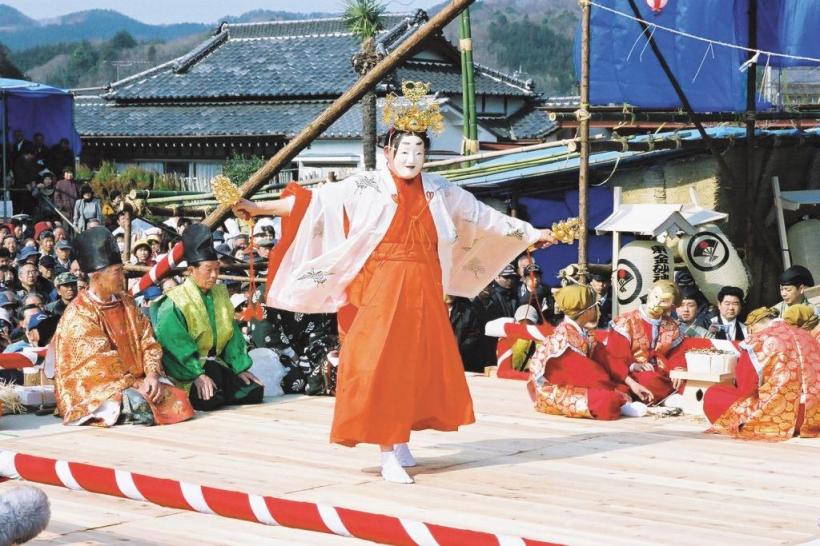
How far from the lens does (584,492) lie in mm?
6617

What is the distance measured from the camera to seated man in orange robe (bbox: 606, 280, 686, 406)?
9.40 m

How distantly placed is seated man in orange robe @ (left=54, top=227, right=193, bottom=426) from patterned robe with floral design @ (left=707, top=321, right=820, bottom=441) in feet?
11.8

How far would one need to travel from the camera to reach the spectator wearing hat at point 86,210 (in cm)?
1831

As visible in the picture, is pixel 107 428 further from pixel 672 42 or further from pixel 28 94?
pixel 28 94

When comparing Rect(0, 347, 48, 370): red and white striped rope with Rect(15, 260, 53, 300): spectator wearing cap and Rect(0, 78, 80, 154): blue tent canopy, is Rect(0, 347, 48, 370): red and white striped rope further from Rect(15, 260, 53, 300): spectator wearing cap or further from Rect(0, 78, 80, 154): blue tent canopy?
Rect(0, 78, 80, 154): blue tent canopy

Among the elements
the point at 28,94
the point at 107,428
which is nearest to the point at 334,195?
the point at 107,428

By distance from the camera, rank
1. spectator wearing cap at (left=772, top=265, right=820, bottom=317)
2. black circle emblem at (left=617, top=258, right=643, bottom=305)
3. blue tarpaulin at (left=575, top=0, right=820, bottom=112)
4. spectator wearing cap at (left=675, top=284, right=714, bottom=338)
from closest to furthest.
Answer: spectator wearing cap at (left=772, top=265, right=820, bottom=317)
spectator wearing cap at (left=675, top=284, right=714, bottom=338)
black circle emblem at (left=617, top=258, right=643, bottom=305)
blue tarpaulin at (left=575, top=0, right=820, bottom=112)

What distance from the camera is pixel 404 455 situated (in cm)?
720

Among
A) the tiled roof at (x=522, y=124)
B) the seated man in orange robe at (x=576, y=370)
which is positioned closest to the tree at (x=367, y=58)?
the seated man in orange robe at (x=576, y=370)

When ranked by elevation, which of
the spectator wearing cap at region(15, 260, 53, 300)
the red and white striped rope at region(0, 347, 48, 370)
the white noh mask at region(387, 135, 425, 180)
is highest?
the white noh mask at region(387, 135, 425, 180)

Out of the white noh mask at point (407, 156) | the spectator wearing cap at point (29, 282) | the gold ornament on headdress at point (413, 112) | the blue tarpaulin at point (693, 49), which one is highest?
the blue tarpaulin at point (693, 49)

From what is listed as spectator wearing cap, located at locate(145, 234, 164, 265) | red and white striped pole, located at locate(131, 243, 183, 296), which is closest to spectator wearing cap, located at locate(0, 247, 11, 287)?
spectator wearing cap, located at locate(145, 234, 164, 265)

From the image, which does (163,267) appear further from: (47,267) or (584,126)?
(47,267)

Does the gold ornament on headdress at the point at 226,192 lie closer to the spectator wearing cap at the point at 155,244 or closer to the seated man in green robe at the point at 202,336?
the seated man in green robe at the point at 202,336
